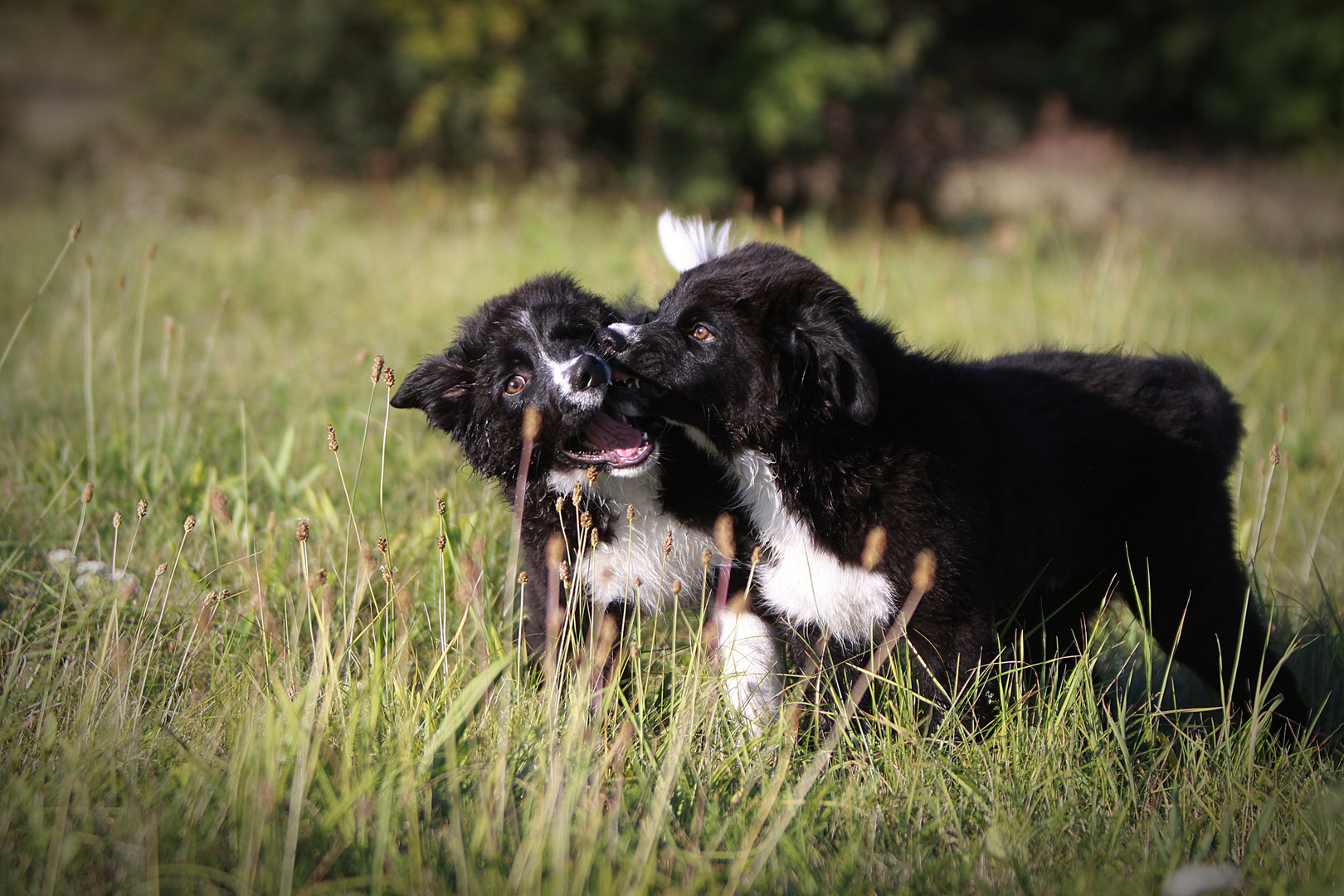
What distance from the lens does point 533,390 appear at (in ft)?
9.13

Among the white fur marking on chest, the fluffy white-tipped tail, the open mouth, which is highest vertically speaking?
the fluffy white-tipped tail

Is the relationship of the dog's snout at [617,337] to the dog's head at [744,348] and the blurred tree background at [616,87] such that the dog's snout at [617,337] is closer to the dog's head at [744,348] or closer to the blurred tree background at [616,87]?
the dog's head at [744,348]

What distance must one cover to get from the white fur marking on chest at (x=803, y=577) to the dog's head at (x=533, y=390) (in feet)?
1.08

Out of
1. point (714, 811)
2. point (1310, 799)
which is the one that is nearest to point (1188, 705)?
point (1310, 799)

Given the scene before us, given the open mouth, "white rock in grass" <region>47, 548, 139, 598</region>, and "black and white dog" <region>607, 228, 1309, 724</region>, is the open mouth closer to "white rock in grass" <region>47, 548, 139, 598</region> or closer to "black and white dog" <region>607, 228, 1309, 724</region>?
"black and white dog" <region>607, 228, 1309, 724</region>

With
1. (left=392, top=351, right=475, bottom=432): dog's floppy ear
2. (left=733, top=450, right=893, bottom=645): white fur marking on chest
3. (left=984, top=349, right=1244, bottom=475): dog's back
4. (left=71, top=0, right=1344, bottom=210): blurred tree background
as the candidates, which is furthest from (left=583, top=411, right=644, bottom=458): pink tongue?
(left=71, top=0, right=1344, bottom=210): blurred tree background

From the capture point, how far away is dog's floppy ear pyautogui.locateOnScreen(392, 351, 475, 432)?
2.87 m

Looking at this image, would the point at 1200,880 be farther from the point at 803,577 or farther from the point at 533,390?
the point at 533,390

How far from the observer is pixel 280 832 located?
5.70 feet

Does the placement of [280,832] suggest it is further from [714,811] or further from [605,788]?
[714,811]

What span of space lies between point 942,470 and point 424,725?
4.76ft

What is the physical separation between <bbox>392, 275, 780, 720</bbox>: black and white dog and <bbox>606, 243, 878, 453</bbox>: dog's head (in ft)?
0.43

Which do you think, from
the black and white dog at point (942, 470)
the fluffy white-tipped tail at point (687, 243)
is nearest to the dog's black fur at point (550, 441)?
the black and white dog at point (942, 470)

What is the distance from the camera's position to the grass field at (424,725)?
1.77m
